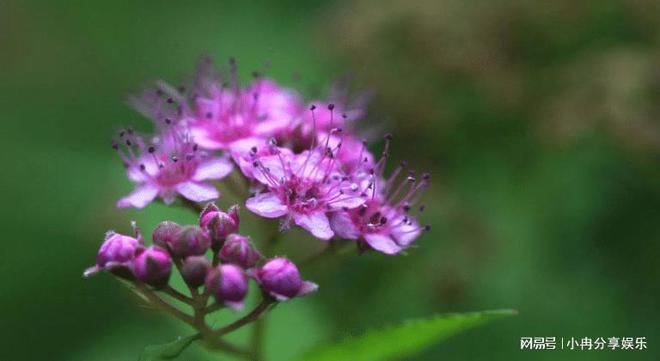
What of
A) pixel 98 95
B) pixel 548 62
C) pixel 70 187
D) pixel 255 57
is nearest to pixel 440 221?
pixel 548 62

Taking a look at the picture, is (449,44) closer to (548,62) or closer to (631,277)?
(548,62)

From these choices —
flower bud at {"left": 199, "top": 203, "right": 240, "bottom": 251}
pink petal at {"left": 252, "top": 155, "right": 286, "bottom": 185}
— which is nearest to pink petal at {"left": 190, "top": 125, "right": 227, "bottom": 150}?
pink petal at {"left": 252, "top": 155, "right": 286, "bottom": 185}

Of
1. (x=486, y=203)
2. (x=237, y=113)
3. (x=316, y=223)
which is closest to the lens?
(x=316, y=223)

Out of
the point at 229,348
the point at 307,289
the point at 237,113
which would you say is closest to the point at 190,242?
the point at 307,289

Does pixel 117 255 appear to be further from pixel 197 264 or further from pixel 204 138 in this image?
pixel 204 138

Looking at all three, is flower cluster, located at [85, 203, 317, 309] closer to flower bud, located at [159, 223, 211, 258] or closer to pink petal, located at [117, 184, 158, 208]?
flower bud, located at [159, 223, 211, 258]

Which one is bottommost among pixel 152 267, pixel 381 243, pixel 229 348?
pixel 229 348
